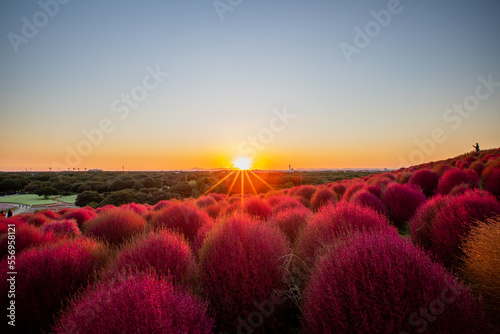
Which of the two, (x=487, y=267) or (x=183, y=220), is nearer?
(x=487, y=267)

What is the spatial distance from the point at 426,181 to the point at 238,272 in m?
11.6

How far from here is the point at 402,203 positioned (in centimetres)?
791

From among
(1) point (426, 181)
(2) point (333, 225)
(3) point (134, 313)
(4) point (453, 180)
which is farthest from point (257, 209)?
(1) point (426, 181)

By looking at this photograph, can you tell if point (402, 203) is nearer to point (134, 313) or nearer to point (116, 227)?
point (134, 313)

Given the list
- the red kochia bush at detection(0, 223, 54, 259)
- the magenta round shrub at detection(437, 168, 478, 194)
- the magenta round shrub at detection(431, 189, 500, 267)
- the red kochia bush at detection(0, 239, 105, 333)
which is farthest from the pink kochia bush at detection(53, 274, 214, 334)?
the magenta round shrub at detection(437, 168, 478, 194)

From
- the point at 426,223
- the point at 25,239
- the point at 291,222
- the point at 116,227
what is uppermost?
the point at 426,223

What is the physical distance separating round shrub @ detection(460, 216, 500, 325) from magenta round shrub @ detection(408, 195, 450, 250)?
5.24 feet

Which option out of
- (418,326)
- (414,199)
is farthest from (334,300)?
(414,199)

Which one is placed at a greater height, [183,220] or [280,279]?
[183,220]

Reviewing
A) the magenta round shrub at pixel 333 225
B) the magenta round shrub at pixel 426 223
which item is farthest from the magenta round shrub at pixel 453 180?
the magenta round shrub at pixel 333 225

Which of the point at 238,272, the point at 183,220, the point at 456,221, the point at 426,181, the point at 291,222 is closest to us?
the point at 238,272

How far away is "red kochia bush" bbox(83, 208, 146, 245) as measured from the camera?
671cm

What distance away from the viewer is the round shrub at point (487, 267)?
2630 millimetres

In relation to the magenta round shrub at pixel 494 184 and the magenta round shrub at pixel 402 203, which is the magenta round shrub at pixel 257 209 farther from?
the magenta round shrub at pixel 494 184
